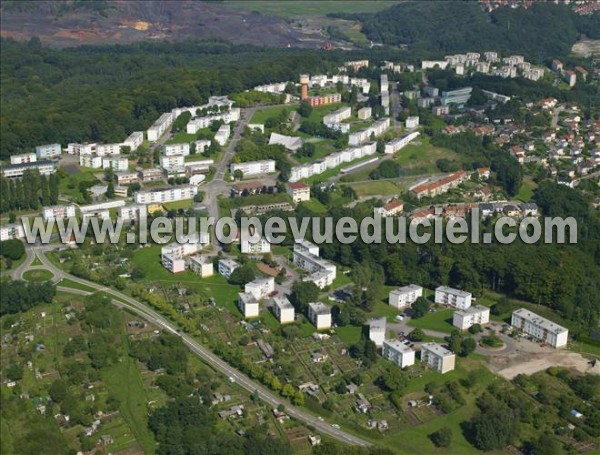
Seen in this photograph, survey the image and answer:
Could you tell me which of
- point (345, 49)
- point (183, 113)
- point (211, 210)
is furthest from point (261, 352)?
point (345, 49)

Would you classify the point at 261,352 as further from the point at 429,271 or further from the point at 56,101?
the point at 56,101

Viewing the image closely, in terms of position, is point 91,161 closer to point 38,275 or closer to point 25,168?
point 25,168

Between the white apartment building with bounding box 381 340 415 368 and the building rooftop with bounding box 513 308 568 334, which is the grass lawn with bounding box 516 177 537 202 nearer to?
the building rooftop with bounding box 513 308 568 334

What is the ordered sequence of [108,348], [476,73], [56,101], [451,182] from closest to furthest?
[108,348] < [451,182] < [56,101] < [476,73]

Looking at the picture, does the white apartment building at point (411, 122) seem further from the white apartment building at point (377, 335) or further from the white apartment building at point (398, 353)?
the white apartment building at point (398, 353)

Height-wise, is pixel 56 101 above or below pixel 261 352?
above

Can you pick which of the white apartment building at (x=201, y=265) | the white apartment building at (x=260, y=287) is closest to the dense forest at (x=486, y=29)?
the white apartment building at (x=201, y=265)
